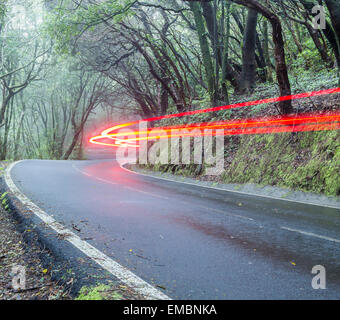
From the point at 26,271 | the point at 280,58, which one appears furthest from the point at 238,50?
the point at 26,271

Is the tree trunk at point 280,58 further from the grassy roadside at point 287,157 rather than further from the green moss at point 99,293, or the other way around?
the green moss at point 99,293

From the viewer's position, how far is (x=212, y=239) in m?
5.61

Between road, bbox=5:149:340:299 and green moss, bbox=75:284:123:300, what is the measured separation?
550mm

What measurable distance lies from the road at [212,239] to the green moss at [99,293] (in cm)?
55

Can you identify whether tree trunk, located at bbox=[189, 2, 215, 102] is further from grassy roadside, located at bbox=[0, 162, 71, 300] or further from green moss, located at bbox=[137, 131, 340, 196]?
grassy roadside, located at bbox=[0, 162, 71, 300]

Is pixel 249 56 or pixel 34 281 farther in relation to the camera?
pixel 249 56

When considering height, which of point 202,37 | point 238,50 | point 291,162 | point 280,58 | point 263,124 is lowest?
point 291,162

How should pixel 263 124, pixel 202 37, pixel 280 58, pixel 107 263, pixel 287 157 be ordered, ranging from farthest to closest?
pixel 202 37 → pixel 263 124 → pixel 280 58 → pixel 287 157 → pixel 107 263

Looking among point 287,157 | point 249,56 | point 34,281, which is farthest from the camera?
point 249,56

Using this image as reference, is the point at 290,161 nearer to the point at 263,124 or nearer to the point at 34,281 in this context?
the point at 263,124

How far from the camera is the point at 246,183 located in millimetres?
12188

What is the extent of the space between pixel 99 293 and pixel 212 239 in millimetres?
2595

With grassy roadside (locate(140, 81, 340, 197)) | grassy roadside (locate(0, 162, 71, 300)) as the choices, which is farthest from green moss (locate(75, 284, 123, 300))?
grassy roadside (locate(140, 81, 340, 197))
